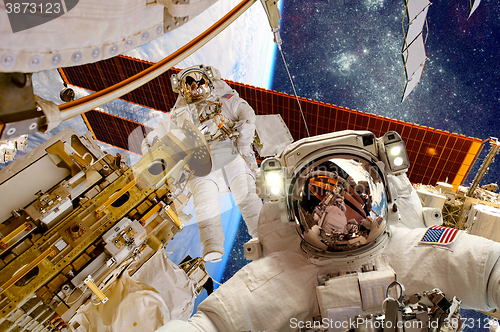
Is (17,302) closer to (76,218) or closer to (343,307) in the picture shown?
(76,218)

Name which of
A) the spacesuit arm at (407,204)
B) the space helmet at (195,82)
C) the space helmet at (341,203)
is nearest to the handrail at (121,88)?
the space helmet at (341,203)

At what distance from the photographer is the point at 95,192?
1.79 m

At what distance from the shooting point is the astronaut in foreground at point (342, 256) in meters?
1.38

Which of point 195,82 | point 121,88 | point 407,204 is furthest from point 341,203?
point 195,82

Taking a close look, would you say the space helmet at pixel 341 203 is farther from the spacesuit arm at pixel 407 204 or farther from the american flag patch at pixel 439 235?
the spacesuit arm at pixel 407 204

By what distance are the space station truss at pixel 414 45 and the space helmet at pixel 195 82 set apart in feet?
6.85

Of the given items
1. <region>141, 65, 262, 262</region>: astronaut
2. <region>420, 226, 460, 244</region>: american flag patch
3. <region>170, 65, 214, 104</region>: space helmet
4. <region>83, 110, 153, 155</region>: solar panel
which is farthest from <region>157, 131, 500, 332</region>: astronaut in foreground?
<region>83, 110, 153, 155</region>: solar panel

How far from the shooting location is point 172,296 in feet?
7.31

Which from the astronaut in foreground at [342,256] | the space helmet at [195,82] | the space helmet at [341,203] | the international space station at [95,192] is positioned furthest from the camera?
the space helmet at [195,82]

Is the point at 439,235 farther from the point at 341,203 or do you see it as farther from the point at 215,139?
the point at 215,139

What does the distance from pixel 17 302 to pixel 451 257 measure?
228cm

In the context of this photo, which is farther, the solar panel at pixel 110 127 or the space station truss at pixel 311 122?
the solar panel at pixel 110 127

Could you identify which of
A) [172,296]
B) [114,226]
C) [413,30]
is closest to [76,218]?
[114,226]

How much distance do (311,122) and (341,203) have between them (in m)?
2.47
